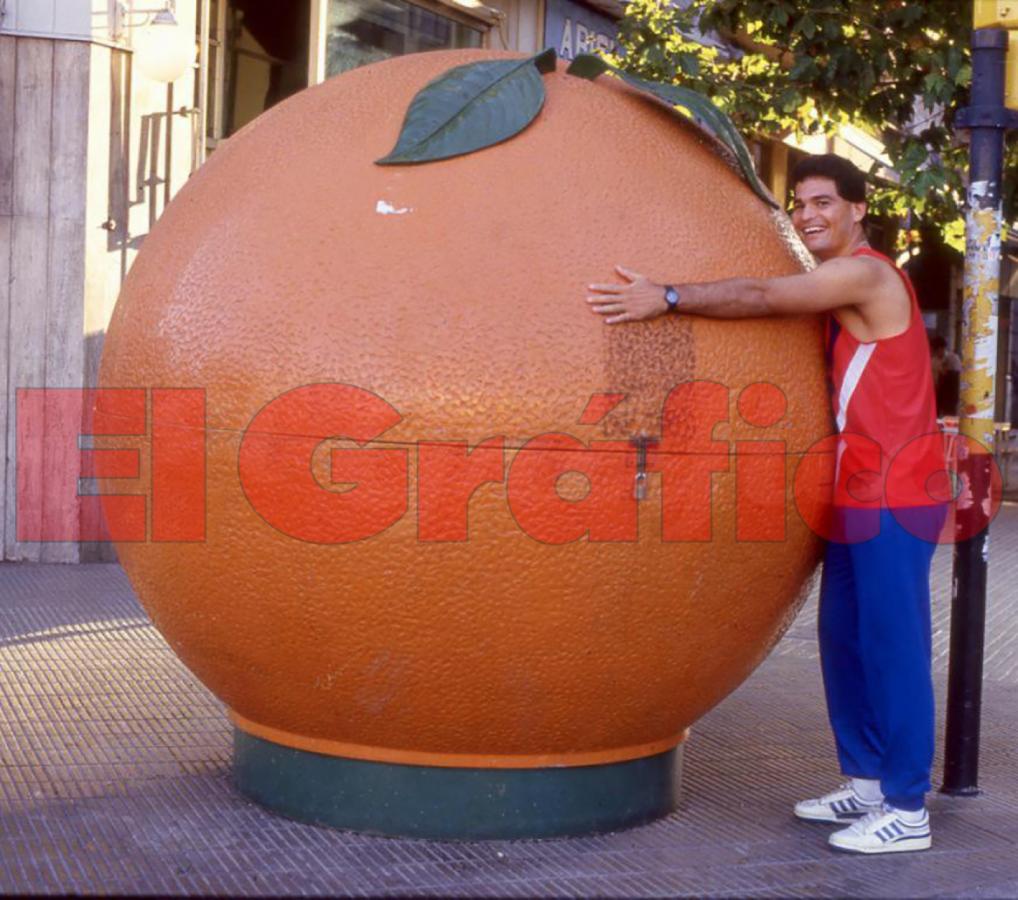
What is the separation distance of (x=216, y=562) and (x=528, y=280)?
3.56 feet

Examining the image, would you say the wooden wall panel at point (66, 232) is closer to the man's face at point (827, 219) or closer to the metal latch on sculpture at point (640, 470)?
the man's face at point (827, 219)

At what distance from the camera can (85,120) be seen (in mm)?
9430

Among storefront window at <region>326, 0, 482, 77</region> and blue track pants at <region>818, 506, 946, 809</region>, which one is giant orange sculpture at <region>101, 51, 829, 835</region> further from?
storefront window at <region>326, 0, 482, 77</region>

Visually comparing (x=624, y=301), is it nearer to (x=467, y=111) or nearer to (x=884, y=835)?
(x=467, y=111)

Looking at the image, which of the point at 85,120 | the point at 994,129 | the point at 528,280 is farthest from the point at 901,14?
the point at 528,280

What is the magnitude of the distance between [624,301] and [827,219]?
1057 mm

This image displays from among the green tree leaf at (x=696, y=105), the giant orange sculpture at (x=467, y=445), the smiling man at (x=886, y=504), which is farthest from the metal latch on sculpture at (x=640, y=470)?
the green tree leaf at (x=696, y=105)

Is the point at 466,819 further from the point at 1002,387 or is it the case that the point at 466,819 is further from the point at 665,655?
the point at 1002,387

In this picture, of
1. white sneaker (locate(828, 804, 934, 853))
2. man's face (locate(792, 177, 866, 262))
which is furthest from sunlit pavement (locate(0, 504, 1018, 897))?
man's face (locate(792, 177, 866, 262))

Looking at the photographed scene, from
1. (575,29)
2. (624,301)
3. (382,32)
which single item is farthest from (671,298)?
(575,29)

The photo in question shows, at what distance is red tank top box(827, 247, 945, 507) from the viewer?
4328mm

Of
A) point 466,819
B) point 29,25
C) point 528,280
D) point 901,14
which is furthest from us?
point 29,25

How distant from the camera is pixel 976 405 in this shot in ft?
16.9

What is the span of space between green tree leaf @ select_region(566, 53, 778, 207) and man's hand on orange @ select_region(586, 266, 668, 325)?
72cm
